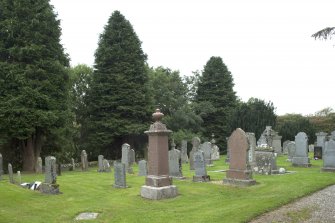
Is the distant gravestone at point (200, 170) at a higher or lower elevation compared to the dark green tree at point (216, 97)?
lower

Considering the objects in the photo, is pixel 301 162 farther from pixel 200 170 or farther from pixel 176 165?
pixel 176 165

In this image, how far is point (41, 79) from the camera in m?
27.4

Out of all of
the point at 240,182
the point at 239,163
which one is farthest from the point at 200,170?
the point at 240,182

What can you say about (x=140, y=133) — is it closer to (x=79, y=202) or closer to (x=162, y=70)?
(x=162, y=70)

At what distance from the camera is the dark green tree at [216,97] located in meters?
48.9

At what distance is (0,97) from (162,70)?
24533mm

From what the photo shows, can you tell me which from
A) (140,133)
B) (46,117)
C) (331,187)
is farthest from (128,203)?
(140,133)

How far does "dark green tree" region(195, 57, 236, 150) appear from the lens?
160 ft

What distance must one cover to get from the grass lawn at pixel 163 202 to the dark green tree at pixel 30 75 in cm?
966

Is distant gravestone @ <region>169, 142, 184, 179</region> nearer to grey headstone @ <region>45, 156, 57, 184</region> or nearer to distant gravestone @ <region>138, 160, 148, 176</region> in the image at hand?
distant gravestone @ <region>138, 160, 148, 176</region>

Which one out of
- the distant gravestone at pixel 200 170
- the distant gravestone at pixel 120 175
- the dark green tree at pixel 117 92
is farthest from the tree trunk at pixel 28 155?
the distant gravestone at pixel 200 170

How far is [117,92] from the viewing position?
3678 centimetres

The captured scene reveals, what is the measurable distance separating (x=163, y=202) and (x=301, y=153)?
12513 millimetres

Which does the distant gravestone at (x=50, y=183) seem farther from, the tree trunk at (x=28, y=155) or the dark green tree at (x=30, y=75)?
the tree trunk at (x=28, y=155)
